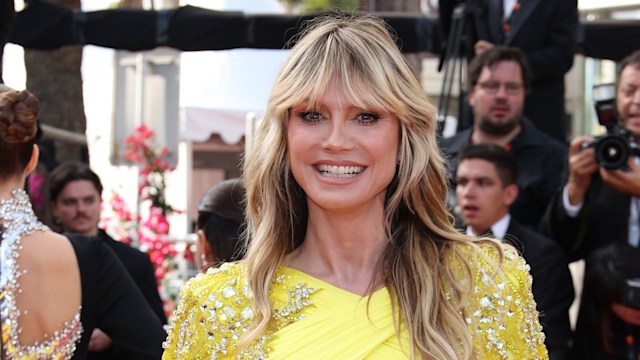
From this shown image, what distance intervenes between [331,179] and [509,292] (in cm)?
56

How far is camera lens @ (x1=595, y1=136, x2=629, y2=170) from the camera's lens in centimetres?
460

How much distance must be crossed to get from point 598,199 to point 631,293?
0.61 meters

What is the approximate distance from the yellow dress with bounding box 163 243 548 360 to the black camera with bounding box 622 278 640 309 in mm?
1628

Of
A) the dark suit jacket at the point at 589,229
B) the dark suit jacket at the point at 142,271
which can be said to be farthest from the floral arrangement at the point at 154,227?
the dark suit jacket at the point at 589,229

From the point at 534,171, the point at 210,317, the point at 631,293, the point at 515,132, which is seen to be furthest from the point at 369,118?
the point at 515,132

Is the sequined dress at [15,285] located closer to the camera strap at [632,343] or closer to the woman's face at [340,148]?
the woman's face at [340,148]

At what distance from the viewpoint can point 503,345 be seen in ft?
9.00

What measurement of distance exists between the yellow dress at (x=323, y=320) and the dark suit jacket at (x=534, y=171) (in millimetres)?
2529

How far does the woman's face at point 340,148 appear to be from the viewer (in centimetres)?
278

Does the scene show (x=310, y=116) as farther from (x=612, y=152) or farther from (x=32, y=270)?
(x=612, y=152)

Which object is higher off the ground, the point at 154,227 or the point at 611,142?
the point at 611,142

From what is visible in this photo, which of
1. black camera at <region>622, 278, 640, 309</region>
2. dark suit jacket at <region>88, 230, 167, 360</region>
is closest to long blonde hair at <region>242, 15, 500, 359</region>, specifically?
black camera at <region>622, 278, 640, 309</region>

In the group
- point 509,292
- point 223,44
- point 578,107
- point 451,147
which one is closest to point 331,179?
point 509,292

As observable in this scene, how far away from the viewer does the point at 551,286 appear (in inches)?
183
